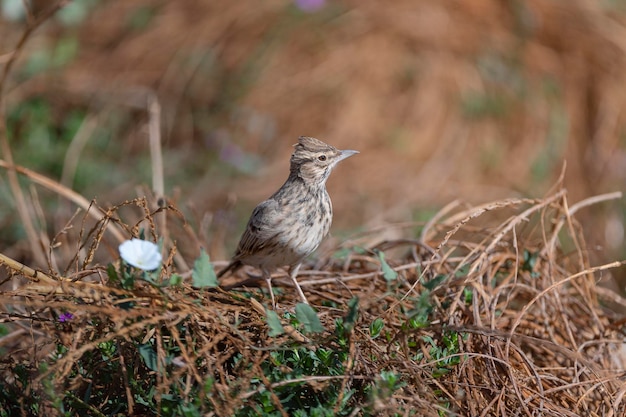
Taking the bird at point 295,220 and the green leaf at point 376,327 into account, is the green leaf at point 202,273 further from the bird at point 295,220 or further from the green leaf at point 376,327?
the bird at point 295,220

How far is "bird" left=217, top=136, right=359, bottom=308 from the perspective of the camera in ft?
13.2

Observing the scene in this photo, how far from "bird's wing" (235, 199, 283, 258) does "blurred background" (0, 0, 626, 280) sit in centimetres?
289

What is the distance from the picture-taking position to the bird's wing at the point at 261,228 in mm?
4078

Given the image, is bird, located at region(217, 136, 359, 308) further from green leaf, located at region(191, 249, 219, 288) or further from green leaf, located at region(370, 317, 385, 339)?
green leaf, located at region(191, 249, 219, 288)

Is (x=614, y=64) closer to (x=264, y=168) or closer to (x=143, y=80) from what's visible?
(x=264, y=168)

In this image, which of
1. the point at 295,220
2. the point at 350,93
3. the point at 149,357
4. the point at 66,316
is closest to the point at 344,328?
the point at 149,357

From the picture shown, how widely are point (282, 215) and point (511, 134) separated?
4.89 metres

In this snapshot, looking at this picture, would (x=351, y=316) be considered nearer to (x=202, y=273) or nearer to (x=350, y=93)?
(x=202, y=273)

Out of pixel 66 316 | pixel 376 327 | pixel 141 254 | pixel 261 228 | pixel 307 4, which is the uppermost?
pixel 307 4

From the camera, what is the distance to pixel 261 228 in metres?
4.10

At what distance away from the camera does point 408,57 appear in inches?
344

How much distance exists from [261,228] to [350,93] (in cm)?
456

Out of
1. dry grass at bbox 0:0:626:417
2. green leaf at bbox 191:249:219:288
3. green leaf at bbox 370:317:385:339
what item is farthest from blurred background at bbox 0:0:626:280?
green leaf at bbox 191:249:219:288

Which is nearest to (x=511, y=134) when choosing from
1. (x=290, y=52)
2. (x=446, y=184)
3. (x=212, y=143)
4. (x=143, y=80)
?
(x=446, y=184)
